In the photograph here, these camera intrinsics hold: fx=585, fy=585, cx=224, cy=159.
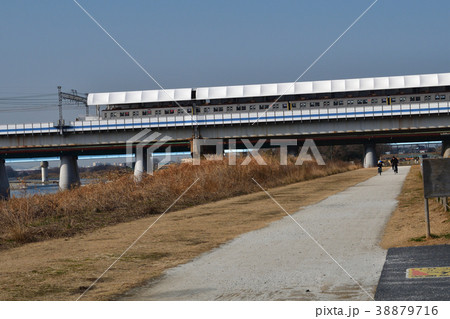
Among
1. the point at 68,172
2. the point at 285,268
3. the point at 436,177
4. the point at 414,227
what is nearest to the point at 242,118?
the point at 68,172

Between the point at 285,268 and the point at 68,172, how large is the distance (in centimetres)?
6654

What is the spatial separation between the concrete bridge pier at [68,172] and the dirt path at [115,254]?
5449 cm

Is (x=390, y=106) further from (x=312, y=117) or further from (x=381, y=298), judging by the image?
(x=381, y=298)

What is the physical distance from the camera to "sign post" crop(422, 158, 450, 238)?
36.8ft

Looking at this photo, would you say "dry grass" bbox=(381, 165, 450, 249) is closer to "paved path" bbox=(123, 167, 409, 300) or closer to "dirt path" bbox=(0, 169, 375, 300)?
"paved path" bbox=(123, 167, 409, 300)

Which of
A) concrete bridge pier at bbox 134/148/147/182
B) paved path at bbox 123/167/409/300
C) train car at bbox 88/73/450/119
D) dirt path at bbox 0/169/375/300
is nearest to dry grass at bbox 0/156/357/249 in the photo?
dirt path at bbox 0/169/375/300

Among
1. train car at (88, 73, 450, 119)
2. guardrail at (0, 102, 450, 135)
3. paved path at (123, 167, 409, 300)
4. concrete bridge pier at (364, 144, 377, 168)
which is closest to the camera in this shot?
paved path at (123, 167, 409, 300)

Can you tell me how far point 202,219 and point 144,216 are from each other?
267 centimetres

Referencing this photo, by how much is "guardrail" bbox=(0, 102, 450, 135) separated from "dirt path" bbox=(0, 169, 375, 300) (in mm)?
45698

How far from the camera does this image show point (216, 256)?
1073 cm

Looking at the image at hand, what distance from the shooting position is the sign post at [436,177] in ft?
36.8

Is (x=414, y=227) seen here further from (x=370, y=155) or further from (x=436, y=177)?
(x=370, y=155)

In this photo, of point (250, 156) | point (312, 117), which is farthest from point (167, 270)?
point (312, 117)
